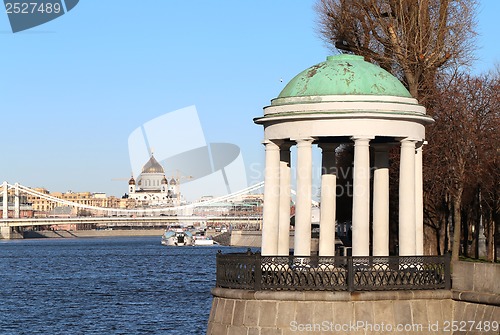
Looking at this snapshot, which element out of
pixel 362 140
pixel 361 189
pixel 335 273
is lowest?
pixel 335 273

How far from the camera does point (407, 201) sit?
29.3 m

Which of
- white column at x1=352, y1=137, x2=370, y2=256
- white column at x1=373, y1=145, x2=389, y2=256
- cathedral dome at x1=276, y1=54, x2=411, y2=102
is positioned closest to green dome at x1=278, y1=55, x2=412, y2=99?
cathedral dome at x1=276, y1=54, x2=411, y2=102

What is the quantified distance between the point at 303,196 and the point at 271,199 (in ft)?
3.84

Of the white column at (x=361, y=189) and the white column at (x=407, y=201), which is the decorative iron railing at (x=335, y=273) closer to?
the white column at (x=361, y=189)

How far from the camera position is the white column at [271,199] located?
30.0 metres

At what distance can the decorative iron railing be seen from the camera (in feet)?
88.0

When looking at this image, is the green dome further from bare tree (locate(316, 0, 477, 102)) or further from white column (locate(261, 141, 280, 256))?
bare tree (locate(316, 0, 477, 102))

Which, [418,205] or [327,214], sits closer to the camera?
[327,214]

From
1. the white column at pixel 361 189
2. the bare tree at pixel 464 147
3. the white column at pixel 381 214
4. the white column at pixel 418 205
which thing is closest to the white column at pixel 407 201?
the white column at pixel 381 214

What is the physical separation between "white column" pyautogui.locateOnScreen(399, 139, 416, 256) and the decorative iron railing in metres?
0.99

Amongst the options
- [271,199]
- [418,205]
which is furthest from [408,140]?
[271,199]

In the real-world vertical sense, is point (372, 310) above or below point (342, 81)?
below

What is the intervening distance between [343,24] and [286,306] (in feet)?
63.9

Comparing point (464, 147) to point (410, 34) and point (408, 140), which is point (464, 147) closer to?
point (410, 34)
